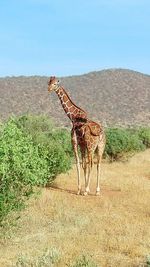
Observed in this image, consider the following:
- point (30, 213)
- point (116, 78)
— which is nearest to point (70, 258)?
point (30, 213)

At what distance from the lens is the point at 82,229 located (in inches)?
Result: 580

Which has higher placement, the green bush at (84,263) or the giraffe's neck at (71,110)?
the giraffe's neck at (71,110)

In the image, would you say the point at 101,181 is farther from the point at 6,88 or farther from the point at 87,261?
the point at 6,88

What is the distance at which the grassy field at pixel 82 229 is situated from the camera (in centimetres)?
1209

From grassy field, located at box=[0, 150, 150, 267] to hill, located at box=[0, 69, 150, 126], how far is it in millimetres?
54574

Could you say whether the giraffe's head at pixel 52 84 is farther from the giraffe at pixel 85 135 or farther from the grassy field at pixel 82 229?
the grassy field at pixel 82 229

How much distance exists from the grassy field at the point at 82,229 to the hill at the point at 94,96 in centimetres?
5457

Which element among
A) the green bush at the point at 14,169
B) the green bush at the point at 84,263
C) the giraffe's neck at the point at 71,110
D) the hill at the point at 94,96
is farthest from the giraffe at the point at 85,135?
the hill at the point at 94,96

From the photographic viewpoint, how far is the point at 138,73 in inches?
4220

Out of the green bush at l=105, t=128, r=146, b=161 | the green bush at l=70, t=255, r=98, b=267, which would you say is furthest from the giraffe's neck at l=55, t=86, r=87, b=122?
the green bush at l=105, t=128, r=146, b=161

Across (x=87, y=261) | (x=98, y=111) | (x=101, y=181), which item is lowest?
(x=98, y=111)

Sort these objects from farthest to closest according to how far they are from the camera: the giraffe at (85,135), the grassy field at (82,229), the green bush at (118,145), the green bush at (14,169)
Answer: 1. the green bush at (118,145)
2. the giraffe at (85,135)
3. the green bush at (14,169)
4. the grassy field at (82,229)

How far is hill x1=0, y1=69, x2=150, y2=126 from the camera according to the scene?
8219cm

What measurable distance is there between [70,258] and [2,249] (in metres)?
1.83
